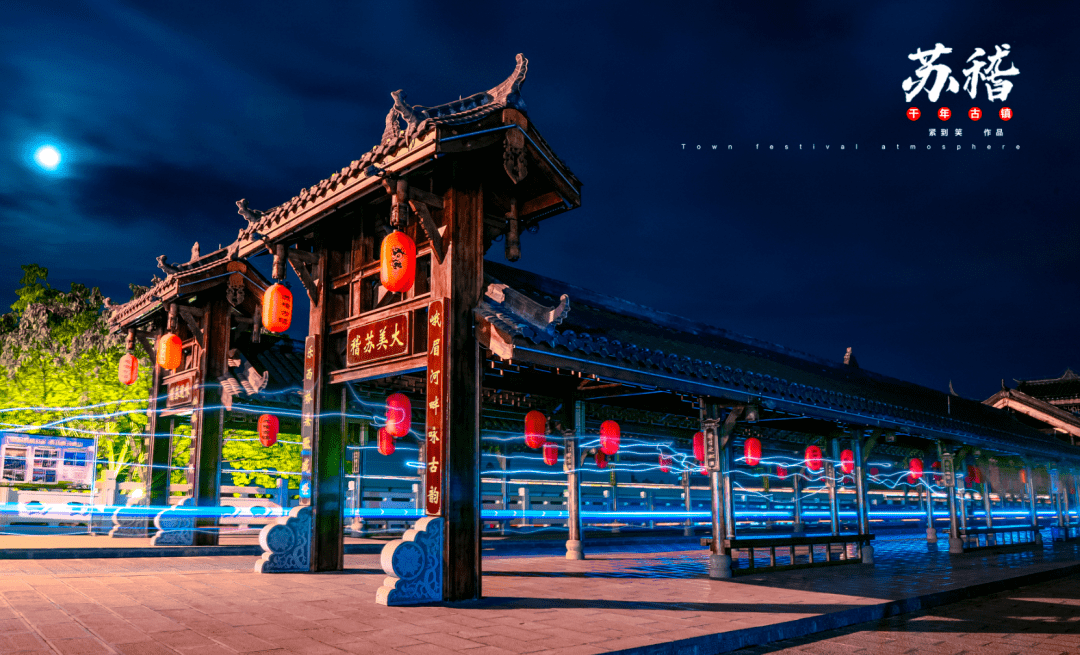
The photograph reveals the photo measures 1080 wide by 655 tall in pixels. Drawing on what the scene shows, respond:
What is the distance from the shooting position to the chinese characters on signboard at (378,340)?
9.43 metres

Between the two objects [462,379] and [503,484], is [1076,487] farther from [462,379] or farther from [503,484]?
[462,379]

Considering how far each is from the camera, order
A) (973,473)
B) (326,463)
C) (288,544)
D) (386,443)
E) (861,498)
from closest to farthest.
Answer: (288,544) → (326,463) → (861,498) → (386,443) → (973,473)

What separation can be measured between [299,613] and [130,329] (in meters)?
14.0

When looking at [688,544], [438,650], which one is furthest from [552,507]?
[438,650]

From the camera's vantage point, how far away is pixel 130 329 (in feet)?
59.4

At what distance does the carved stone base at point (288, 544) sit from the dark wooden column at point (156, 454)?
8.46m

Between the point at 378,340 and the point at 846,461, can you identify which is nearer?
the point at 378,340

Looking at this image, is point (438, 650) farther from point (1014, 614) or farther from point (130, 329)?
point (130, 329)

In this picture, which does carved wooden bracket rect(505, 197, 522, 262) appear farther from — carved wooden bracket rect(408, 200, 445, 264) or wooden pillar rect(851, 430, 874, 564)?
wooden pillar rect(851, 430, 874, 564)

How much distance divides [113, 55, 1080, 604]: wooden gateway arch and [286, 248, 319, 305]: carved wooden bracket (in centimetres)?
2

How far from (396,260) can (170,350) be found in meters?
9.79

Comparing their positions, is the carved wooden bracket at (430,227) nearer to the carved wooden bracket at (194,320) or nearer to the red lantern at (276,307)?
the red lantern at (276,307)

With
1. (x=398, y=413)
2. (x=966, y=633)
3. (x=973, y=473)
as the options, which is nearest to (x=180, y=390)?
(x=398, y=413)

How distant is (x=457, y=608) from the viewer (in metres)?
7.68
